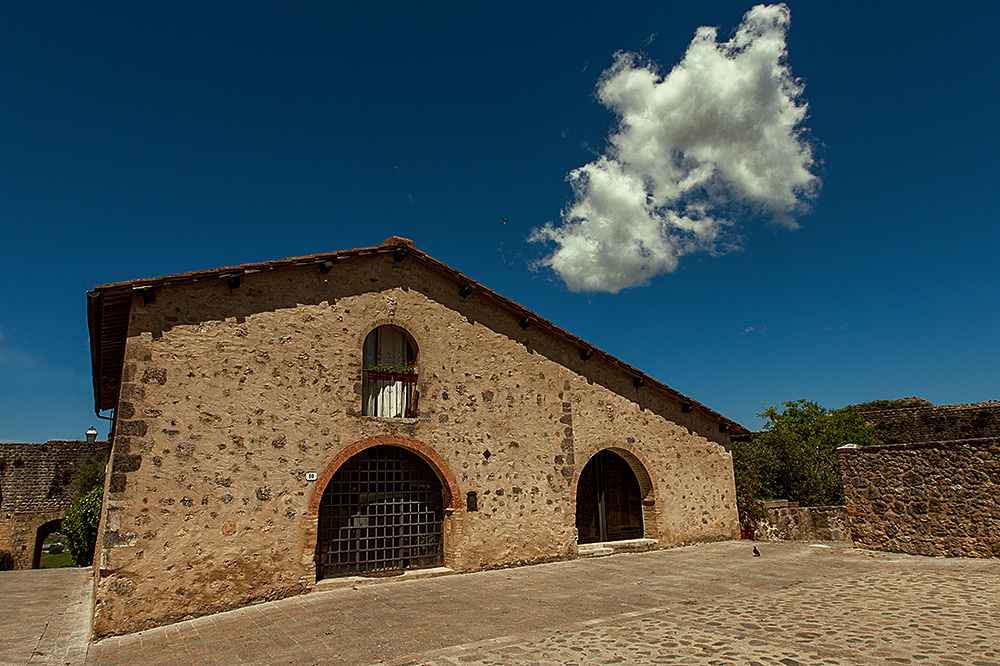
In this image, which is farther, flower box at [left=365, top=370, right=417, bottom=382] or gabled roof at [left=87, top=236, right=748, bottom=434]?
flower box at [left=365, top=370, right=417, bottom=382]

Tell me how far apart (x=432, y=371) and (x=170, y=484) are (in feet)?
16.1

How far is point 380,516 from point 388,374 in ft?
9.03

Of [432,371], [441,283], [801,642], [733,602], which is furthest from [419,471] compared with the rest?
[801,642]

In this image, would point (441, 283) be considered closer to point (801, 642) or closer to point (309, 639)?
point (309, 639)

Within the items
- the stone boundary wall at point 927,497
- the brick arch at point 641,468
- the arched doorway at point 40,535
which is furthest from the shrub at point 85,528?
the stone boundary wall at point 927,497

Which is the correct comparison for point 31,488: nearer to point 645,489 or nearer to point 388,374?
point 388,374

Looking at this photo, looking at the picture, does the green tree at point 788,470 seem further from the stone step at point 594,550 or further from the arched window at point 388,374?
the arched window at point 388,374

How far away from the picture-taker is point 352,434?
33.6 feet

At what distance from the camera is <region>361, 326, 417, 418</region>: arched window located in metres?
10.9

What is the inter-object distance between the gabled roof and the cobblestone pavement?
4.30 metres

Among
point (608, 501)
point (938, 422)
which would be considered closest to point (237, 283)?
point (608, 501)

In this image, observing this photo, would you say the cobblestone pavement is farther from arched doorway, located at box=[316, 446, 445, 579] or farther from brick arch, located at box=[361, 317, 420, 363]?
brick arch, located at box=[361, 317, 420, 363]

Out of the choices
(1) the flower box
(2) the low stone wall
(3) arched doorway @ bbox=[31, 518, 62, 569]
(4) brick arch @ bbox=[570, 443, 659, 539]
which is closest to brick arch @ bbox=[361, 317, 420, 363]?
(1) the flower box

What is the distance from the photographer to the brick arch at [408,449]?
31.9 feet
